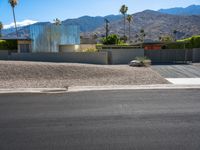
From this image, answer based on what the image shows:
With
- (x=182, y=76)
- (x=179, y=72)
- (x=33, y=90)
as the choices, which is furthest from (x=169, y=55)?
(x=33, y=90)

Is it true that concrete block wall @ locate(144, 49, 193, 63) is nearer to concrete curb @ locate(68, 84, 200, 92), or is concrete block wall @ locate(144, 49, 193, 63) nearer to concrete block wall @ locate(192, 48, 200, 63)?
concrete block wall @ locate(192, 48, 200, 63)

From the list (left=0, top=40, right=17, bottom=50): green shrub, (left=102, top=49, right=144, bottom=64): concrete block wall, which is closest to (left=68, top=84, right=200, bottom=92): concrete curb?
(left=102, top=49, right=144, bottom=64): concrete block wall

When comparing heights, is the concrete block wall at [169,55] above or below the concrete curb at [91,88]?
above

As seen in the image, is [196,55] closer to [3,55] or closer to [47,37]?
[47,37]

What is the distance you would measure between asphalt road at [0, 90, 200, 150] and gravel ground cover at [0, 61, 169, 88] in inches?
191

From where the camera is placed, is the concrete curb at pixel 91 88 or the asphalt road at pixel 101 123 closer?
the asphalt road at pixel 101 123

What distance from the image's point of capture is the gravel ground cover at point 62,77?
18414mm

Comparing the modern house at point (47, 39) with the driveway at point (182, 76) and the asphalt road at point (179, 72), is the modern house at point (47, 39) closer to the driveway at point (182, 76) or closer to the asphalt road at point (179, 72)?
the asphalt road at point (179, 72)

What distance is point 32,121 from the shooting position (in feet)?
29.6

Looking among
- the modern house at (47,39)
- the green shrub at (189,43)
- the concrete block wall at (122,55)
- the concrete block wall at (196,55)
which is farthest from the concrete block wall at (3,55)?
the concrete block wall at (196,55)

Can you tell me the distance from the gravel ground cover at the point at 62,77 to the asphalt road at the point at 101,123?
4.86 meters

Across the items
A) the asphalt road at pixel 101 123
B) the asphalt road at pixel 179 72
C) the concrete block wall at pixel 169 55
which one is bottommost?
the asphalt road at pixel 179 72

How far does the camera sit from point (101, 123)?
8.61 metres

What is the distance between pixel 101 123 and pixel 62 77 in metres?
12.4
